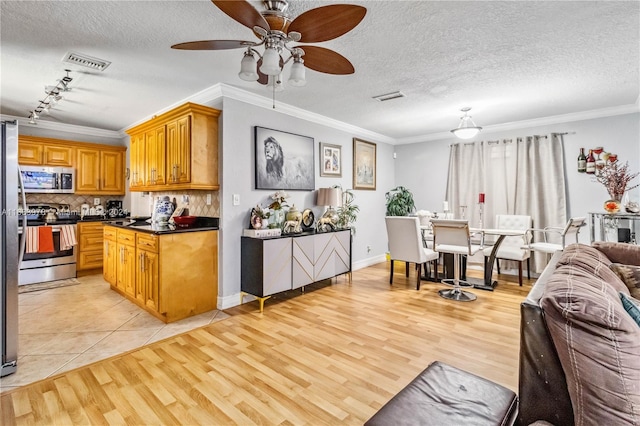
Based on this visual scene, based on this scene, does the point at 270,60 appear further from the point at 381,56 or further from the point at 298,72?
the point at 381,56

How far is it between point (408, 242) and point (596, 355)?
3283 millimetres

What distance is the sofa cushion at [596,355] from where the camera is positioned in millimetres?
911

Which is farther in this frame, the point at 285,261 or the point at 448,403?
the point at 285,261

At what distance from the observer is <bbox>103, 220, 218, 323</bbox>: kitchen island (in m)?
3.09

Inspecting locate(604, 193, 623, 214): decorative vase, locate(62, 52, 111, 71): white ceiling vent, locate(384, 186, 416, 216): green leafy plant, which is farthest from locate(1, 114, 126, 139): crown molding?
locate(604, 193, 623, 214): decorative vase

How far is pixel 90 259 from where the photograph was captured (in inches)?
196

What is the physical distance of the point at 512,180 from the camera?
514 cm

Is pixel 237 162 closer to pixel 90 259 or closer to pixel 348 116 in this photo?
pixel 348 116

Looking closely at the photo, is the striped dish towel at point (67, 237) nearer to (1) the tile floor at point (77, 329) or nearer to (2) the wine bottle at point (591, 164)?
(1) the tile floor at point (77, 329)

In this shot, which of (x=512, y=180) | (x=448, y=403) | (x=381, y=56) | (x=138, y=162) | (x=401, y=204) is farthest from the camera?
(x=401, y=204)

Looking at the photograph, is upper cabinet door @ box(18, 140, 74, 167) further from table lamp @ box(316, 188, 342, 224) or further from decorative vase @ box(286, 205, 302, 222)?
table lamp @ box(316, 188, 342, 224)

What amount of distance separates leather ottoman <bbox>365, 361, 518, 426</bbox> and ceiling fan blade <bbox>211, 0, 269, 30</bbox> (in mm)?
1756

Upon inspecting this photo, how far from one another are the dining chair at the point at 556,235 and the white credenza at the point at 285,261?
2773 millimetres

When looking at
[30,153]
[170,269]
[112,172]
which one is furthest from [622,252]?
[30,153]
